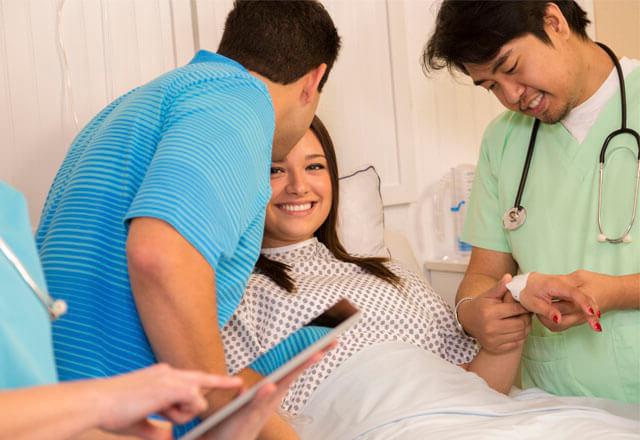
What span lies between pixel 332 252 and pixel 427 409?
0.63 meters

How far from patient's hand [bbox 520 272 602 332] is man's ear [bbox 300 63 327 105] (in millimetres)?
622

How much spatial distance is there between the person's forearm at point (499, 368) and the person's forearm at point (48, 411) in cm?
129

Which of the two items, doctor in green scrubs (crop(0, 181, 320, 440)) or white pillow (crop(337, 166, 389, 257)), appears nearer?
doctor in green scrubs (crop(0, 181, 320, 440))

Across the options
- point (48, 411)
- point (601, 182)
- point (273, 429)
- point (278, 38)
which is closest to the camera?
point (48, 411)

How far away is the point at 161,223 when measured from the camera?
859mm

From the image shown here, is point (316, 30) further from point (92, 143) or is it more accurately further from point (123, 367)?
point (123, 367)

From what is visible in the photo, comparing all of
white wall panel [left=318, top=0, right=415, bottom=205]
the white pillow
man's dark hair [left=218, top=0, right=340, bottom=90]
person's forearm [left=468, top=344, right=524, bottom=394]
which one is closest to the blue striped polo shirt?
man's dark hair [left=218, top=0, right=340, bottom=90]

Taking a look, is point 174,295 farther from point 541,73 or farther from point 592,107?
point 592,107

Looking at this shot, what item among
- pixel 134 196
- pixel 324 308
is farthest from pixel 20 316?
pixel 324 308

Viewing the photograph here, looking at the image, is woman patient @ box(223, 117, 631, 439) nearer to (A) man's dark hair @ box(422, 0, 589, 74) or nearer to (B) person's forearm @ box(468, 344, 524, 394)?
(B) person's forearm @ box(468, 344, 524, 394)

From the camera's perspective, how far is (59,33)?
1.89 metres

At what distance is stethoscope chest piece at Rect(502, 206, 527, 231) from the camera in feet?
5.69

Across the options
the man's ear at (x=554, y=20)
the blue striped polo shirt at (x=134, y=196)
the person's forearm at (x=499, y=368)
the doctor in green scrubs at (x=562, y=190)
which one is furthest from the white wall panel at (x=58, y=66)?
the person's forearm at (x=499, y=368)

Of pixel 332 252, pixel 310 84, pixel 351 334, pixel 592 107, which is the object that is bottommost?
pixel 351 334
